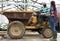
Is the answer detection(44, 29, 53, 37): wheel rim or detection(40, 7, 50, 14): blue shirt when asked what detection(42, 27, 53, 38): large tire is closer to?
detection(44, 29, 53, 37): wheel rim

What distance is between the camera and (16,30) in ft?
45.5

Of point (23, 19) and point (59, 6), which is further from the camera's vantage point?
point (59, 6)

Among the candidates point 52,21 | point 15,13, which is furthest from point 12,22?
point 52,21

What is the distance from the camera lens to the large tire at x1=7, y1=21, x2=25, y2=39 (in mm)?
13695

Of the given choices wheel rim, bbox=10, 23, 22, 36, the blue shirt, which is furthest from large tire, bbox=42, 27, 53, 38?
wheel rim, bbox=10, 23, 22, 36

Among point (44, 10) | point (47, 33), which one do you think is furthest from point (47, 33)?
point (44, 10)

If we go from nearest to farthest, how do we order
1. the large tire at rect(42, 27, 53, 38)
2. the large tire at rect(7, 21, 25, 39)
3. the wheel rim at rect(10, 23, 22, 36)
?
the large tire at rect(7, 21, 25, 39)
the wheel rim at rect(10, 23, 22, 36)
the large tire at rect(42, 27, 53, 38)

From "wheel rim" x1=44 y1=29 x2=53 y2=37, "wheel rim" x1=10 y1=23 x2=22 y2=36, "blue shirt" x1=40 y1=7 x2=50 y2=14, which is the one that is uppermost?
"blue shirt" x1=40 y1=7 x2=50 y2=14

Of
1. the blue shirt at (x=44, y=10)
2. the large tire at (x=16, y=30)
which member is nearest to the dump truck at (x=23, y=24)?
the large tire at (x=16, y=30)

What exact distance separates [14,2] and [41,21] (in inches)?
68.2

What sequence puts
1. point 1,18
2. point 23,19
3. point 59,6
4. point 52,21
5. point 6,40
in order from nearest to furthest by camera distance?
point 52,21 → point 6,40 → point 23,19 → point 1,18 → point 59,6

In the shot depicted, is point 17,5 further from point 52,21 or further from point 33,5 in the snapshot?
point 52,21

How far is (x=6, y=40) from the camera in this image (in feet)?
43.0

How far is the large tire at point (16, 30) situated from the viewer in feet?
44.9
